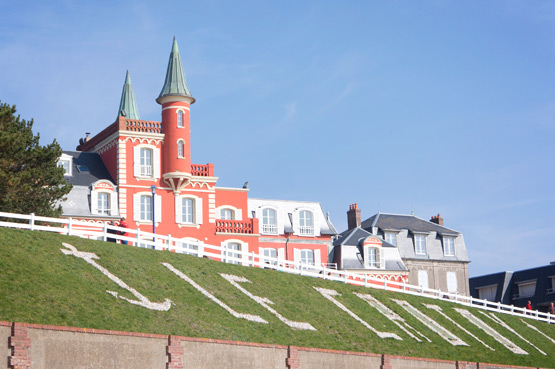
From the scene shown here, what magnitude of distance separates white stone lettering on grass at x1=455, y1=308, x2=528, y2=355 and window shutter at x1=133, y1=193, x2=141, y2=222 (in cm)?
2286

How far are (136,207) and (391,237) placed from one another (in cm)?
2751

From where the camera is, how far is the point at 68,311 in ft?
102

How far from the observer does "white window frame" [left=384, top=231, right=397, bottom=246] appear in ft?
265

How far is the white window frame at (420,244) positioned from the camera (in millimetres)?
81438

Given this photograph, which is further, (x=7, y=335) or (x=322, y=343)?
(x=322, y=343)

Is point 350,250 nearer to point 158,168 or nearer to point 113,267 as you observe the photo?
point 158,168

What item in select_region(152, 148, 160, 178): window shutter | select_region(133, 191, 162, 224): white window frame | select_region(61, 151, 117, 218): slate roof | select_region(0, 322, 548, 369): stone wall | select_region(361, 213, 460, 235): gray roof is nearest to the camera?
select_region(0, 322, 548, 369): stone wall

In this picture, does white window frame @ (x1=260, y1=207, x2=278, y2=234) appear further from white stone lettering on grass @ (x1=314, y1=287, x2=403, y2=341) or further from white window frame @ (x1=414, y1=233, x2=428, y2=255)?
white stone lettering on grass @ (x1=314, y1=287, x2=403, y2=341)

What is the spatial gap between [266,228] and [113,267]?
3669 cm

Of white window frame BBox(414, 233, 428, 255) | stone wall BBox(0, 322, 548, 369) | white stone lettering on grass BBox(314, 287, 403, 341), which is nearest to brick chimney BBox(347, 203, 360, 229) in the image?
white window frame BBox(414, 233, 428, 255)

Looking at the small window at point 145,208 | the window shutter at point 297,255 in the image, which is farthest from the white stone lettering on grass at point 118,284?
the window shutter at point 297,255

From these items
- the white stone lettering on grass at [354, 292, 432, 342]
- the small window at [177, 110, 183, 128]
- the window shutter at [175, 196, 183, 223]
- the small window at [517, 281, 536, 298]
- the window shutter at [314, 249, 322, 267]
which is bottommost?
the white stone lettering on grass at [354, 292, 432, 342]

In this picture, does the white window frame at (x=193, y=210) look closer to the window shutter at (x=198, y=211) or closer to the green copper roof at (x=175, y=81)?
the window shutter at (x=198, y=211)

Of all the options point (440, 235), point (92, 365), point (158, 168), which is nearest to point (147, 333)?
point (92, 365)
